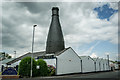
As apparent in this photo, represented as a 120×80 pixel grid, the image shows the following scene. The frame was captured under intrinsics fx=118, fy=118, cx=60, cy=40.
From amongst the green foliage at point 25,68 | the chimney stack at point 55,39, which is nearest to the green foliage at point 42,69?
the green foliage at point 25,68

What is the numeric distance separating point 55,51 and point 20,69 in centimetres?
1146

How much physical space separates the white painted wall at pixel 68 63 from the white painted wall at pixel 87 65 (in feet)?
9.66

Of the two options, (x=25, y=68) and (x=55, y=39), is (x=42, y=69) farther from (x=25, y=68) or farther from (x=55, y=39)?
(x=55, y=39)

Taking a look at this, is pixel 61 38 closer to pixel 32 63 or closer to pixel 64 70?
pixel 64 70

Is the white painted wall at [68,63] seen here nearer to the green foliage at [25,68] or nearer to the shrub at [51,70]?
the shrub at [51,70]

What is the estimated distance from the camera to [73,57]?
3039cm

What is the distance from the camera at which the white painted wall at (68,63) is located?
1046 inches

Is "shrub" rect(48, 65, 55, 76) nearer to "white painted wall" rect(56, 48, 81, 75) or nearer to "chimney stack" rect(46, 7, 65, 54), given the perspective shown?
"white painted wall" rect(56, 48, 81, 75)

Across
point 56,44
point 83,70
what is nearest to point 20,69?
point 56,44

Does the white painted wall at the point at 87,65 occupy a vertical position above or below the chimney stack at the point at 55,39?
below

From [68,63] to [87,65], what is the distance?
34.8 feet

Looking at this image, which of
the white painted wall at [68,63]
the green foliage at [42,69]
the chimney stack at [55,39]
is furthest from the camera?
the chimney stack at [55,39]

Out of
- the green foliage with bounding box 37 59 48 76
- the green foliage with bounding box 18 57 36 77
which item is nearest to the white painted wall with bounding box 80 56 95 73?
the green foliage with bounding box 37 59 48 76

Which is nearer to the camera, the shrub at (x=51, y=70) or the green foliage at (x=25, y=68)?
the green foliage at (x=25, y=68)
